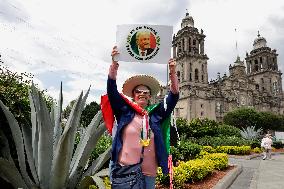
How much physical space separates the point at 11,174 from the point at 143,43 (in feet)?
6.56

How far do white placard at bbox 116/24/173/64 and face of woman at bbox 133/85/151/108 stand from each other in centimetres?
31

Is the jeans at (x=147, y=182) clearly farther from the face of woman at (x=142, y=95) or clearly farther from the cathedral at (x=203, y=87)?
the cathedral at (x=203, y=87)

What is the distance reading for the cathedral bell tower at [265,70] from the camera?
78.8m

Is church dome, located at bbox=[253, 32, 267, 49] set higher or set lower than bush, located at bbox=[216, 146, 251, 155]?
higher

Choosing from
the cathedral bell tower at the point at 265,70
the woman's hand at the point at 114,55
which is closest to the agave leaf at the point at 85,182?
the woman's hand at the point at 114,55

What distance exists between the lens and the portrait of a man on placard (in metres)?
3.72

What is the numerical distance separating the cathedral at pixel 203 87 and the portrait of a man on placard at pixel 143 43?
54547 millimetres

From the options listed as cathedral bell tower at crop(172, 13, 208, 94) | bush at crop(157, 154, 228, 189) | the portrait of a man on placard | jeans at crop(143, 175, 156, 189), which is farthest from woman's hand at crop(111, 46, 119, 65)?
cathedral bell tower at crop(172, 13, 208, 94)

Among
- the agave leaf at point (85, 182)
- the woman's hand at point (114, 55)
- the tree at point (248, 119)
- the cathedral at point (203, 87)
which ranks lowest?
the agave leaf at point (85, 182)

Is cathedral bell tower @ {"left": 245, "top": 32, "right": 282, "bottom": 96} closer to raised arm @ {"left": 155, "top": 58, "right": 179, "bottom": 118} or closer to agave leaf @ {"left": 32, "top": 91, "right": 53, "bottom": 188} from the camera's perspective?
raised arm @ {"left": 155, "top": 58, "right": 179, "bottom": 118}

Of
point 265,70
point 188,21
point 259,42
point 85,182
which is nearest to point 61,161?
point 85,182

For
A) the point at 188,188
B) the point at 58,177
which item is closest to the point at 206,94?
the point at 188,188

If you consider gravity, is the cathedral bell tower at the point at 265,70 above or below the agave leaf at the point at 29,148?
above

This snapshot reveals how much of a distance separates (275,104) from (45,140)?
262 feet
